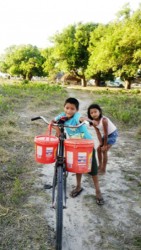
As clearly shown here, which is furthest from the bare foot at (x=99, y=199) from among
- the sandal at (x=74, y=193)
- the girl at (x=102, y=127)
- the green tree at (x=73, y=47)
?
the green tree at (x=73, y=47)

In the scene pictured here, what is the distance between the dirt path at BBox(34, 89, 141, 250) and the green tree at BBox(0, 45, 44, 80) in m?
49.7

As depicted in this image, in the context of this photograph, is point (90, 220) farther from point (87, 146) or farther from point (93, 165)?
point (87, 146)

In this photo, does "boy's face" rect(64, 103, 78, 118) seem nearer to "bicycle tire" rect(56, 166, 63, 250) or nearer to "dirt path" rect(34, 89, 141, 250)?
"bicycle tire" rect(56, 166, 63, 250)

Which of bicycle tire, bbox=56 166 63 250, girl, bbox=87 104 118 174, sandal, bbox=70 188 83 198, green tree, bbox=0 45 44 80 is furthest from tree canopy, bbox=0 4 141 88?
bicycle tire, bbox=56 166 63 250

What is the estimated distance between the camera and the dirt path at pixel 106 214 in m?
3.02

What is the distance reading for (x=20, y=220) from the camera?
331 cm

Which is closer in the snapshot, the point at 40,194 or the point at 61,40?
the point at 40,194

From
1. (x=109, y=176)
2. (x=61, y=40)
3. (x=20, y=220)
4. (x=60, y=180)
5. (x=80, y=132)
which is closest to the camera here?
(x=60, y=180)

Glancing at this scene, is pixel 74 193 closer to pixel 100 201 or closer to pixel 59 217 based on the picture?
pixel 100 201

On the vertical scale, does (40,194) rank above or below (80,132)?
below

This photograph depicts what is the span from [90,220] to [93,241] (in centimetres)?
39

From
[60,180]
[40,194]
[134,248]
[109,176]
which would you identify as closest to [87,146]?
[60,180]

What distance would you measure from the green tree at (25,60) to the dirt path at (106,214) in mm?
49743

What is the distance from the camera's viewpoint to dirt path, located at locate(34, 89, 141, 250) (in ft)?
9.91
